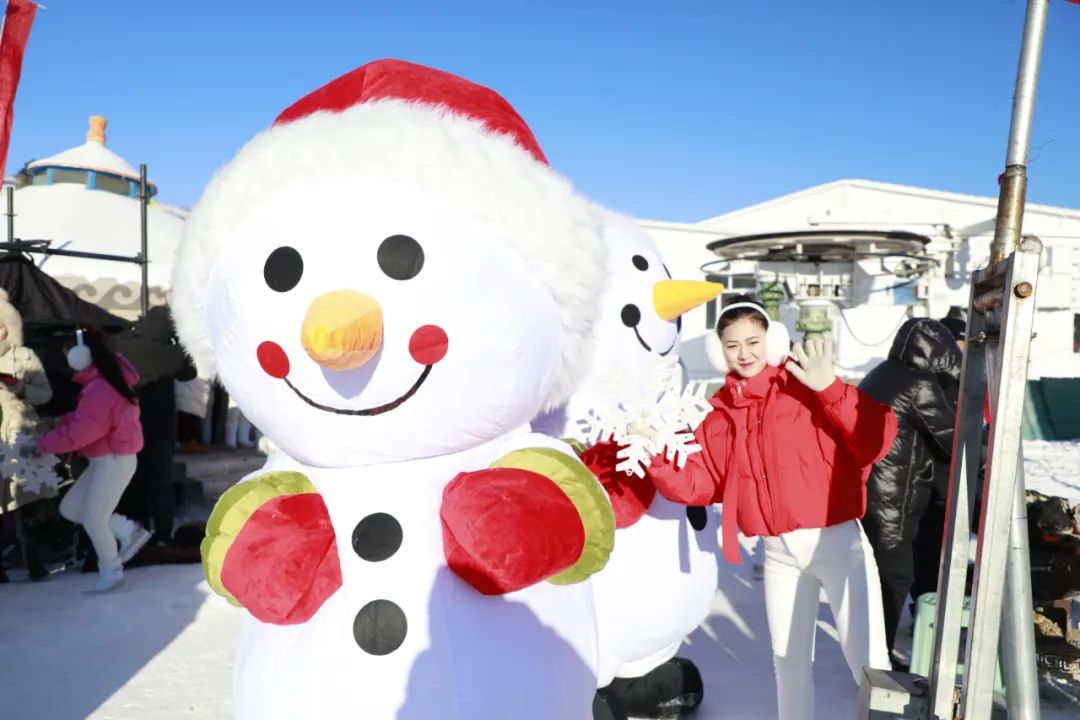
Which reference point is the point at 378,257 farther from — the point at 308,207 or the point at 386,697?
the point at 386,697

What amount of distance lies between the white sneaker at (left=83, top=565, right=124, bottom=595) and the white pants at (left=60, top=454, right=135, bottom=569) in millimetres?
34

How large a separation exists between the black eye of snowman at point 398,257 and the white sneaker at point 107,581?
3872mm

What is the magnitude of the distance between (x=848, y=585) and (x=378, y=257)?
1699 millimetres

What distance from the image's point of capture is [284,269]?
1.81 m

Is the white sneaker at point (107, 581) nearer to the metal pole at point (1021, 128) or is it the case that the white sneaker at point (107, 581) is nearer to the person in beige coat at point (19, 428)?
the person in beige coat at point (19, 428)

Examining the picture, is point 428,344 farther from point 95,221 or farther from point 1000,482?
point 95,221

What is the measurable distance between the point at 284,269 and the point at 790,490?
158 centimetres

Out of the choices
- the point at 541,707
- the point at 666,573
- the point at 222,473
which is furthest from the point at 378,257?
the point at 222,473

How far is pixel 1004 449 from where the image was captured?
1.41 metres

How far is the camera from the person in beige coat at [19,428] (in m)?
4.58

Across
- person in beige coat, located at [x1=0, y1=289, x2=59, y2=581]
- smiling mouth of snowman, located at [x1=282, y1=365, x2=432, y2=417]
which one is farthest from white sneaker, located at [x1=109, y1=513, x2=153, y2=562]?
smiling mouth of snowman, located at [x1=282, y1=365, x2=432, y2=417]

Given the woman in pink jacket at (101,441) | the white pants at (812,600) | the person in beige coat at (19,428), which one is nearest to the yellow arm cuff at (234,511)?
the white pants at (812,600)

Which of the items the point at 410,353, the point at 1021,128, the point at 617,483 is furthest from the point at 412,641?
the point at 1021,128

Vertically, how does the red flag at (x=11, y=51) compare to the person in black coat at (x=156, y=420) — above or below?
above
